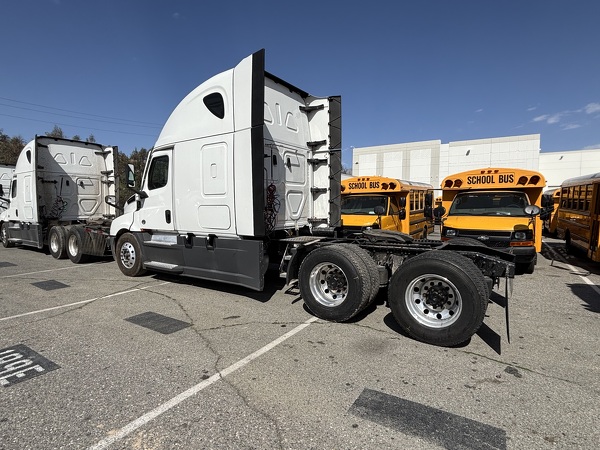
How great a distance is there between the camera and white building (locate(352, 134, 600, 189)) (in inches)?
1657

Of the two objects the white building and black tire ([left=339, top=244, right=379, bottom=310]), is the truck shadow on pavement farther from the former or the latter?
the white building

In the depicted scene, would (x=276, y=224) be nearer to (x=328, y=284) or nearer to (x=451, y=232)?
(x=328, y=284)

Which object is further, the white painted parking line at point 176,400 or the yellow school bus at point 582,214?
the yellow school bus at point 582,214

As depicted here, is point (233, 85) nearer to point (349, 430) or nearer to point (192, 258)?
point (192, 258)

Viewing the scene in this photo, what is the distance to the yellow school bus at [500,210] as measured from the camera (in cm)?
765

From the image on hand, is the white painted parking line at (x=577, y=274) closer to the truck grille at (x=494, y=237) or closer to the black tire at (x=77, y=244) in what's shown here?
the truck grille at (x=494, y=237)

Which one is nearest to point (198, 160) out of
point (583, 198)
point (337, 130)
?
point (337, 130)

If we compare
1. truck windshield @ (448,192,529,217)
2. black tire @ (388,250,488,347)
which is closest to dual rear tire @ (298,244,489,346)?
black tire @ (388,250,488,347)

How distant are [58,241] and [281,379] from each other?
33.1ft

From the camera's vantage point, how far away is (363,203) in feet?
34.8

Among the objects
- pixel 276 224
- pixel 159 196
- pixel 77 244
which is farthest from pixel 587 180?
pixel 77 244

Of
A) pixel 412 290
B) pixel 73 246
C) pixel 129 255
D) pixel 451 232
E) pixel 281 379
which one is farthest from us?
pixel 73 246

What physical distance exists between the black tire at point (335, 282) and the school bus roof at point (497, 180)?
5494 mm

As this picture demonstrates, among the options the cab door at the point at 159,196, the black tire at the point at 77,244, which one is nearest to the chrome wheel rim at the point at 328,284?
the cab door at the point at 159,196
